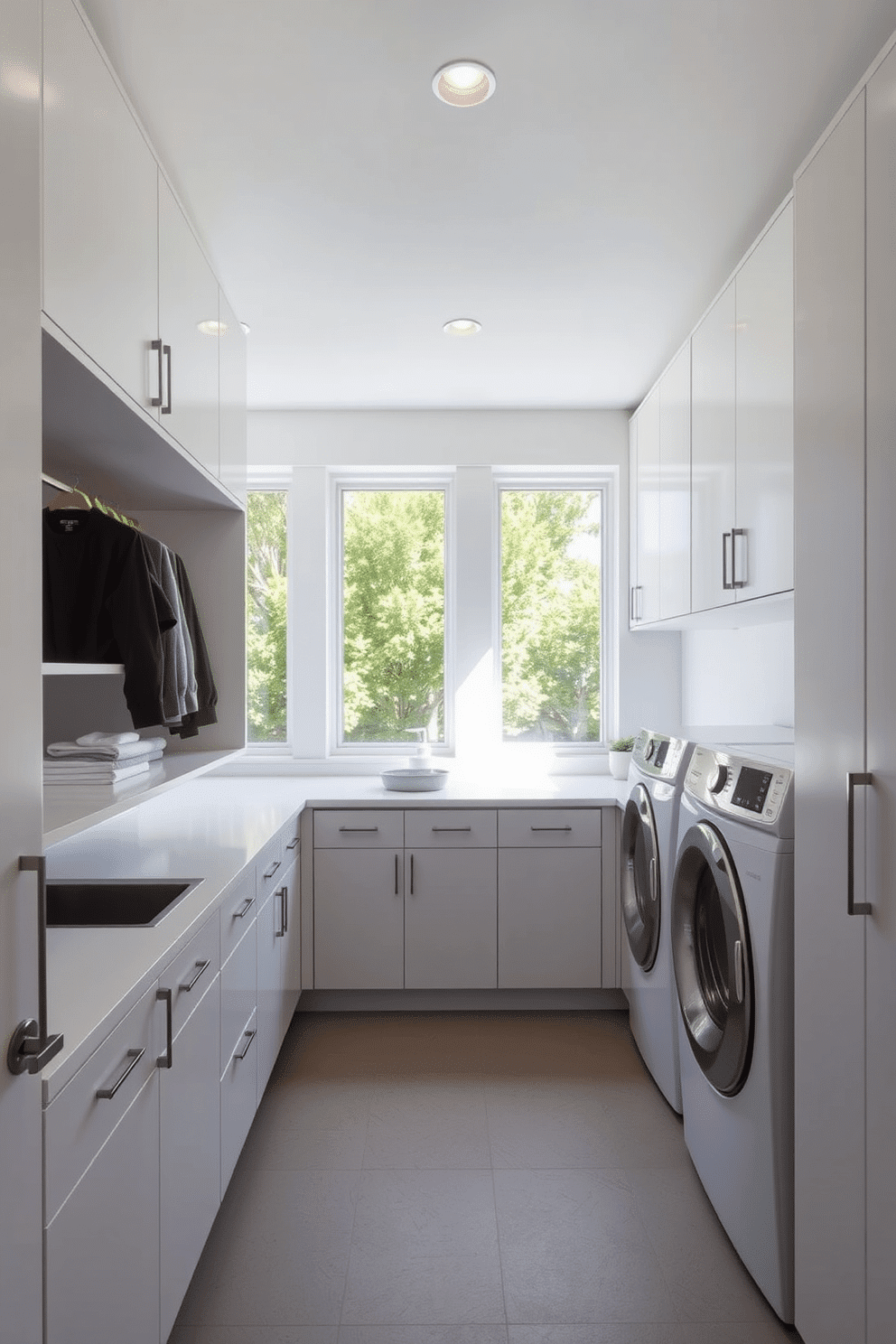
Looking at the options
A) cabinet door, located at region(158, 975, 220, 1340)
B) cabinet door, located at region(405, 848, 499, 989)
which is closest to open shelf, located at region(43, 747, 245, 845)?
cabinet door, located at region(158, 975, 220, 1340)

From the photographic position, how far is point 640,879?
A: 110 inches

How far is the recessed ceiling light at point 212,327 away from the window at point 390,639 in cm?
159

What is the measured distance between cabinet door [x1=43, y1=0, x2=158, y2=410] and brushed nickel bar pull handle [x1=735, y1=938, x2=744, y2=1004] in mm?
1691

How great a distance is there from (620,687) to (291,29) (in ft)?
9.50

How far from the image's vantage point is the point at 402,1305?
5.83 feet

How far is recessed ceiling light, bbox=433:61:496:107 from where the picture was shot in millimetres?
1674

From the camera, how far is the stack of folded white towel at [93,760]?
194cm

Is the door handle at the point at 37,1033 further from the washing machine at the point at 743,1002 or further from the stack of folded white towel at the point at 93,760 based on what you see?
the washing machine at the point at 743,1002

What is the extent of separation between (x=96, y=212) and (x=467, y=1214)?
232 centimetres

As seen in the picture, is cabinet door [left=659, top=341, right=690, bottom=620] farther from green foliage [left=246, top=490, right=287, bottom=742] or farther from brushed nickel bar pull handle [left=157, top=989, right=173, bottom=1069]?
brushed nickel bar pull handle [left=157, top=989, right=173, bottom=1069]

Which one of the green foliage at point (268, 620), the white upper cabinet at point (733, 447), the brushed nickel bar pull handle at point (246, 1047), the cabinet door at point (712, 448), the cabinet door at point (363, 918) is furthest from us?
the green foliage at point (268, 620)

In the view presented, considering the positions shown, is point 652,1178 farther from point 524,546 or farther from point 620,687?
point 524,546

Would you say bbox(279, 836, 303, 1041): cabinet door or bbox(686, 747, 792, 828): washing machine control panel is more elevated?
bbox(686, 747, 792, 828): washing machine control panel

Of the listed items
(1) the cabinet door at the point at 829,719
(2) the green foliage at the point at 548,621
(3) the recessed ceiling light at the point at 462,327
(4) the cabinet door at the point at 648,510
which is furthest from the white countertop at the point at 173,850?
(3) the recessed ceiling light at the point at 462,327
